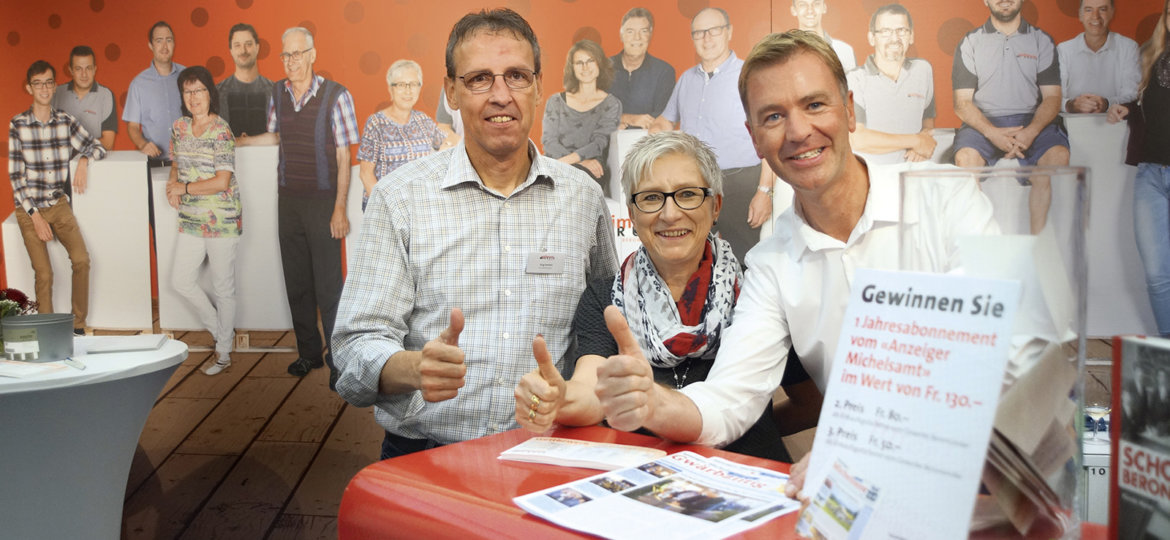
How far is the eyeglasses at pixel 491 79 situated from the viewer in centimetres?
210

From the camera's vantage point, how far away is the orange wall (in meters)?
3.58

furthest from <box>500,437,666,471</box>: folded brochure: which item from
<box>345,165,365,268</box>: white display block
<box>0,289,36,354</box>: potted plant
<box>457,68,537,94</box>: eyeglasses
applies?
<box>345,165,365,268</box>: white display block

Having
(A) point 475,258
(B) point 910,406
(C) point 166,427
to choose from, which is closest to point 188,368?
(C) point 166,427

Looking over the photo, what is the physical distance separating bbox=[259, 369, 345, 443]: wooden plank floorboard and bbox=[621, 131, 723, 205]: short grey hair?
2792 millimetres

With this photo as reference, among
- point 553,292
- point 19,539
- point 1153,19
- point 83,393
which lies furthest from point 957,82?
point 19,539

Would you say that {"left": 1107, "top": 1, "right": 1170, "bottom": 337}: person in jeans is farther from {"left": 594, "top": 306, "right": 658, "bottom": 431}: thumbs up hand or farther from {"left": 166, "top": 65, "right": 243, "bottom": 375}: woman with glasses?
{"left": 166, "top": 65, "right": 243, "bottom": 375}: woman with glasses

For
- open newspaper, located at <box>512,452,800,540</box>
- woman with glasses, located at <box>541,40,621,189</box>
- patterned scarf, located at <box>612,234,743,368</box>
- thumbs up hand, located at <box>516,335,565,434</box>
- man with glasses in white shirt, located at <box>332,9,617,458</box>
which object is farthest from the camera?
woman with glasses, located at <box>541,40,621,189</box>

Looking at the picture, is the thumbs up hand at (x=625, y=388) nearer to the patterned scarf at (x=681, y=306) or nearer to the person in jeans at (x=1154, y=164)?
the patterned scarf at (x=681, y=306)

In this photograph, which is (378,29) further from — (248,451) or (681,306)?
(681,306)

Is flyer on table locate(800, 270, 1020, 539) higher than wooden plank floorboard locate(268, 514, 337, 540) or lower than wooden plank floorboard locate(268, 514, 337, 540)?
higher

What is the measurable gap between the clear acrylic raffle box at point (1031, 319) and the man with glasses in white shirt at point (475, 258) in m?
1.56

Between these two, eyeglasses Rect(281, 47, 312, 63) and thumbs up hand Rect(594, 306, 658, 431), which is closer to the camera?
thumbs up hand Rect(594, 306, 658, 431)

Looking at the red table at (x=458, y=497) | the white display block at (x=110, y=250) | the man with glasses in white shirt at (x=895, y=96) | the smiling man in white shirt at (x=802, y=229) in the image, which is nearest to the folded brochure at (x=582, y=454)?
the red table at (x=458, y=497)

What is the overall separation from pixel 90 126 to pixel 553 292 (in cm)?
333
